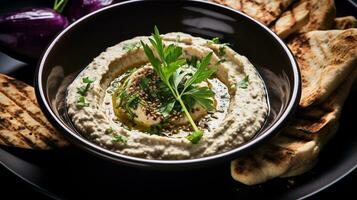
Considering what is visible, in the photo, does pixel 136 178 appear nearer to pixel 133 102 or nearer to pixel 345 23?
pixel 133 102

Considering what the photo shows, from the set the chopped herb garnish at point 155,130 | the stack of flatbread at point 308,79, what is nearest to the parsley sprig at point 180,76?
the chopped herb garnish at point 155,130

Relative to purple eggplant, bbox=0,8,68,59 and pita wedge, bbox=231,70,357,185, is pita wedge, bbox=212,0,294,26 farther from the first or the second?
purple eggplant, bbox=0,8,68,59

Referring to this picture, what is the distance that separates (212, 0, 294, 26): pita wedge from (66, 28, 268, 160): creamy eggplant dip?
0.62 meters

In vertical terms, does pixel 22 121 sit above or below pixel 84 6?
below

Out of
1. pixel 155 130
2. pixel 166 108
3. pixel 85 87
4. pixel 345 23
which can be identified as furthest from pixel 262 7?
pixel 85 87

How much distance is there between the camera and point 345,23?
15.0 ft

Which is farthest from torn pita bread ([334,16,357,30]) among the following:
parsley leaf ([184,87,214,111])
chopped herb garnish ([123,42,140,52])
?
chopped herb garnish ([123,42,140,52])

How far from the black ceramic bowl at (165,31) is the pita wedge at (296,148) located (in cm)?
14

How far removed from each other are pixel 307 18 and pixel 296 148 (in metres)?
1.37

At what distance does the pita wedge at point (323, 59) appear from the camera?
12.4 ft

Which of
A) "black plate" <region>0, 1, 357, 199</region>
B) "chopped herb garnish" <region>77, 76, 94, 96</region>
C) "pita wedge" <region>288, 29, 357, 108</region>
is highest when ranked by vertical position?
"pita wedge" <region>288, 29, 357, 108</region>

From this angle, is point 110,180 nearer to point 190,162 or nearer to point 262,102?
point 190,162

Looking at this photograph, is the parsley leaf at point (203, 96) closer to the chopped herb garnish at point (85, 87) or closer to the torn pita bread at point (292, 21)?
the chopped herb garnish at point (85, 87)

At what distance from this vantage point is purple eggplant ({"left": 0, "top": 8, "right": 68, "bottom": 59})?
4.55 m
